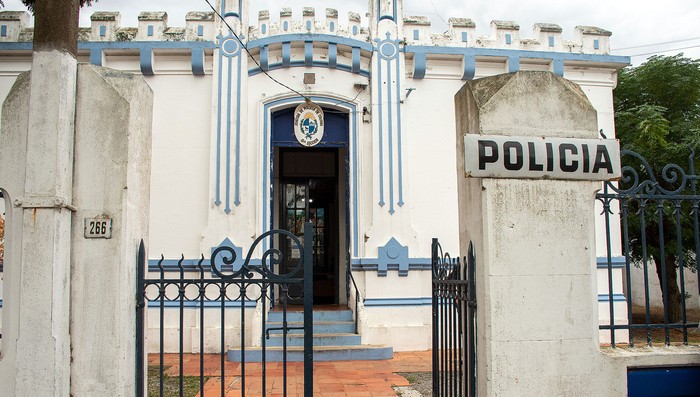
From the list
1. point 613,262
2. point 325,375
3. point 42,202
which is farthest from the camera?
point 613,262

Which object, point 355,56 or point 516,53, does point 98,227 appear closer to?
point 355,56

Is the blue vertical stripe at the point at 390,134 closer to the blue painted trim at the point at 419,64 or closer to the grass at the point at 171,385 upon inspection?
the blue painted trim at the point at 419,64

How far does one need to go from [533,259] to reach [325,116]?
287 inches

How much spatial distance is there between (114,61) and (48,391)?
325 inches

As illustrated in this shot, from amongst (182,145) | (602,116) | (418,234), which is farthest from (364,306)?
(602,116)

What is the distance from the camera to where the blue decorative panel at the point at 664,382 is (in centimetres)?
456

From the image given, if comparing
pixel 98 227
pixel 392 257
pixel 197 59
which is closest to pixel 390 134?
pixel 392 257

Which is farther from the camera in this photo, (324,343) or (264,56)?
(264,56)

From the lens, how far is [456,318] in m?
4.85

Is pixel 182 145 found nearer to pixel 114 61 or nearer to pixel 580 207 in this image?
pixel 114 61

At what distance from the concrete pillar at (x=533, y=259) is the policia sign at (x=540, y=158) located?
0.22 feet

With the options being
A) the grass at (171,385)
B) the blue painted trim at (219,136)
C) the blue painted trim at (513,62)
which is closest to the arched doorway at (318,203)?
the blue painted trim at (219,136)

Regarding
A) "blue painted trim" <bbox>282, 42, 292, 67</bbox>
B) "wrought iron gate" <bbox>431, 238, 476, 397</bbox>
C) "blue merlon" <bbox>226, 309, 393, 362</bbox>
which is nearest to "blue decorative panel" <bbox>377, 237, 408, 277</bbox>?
"blue merlon" <bbox>226, 309, 393, 362</bbox>

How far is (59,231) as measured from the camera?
4.19 meters
